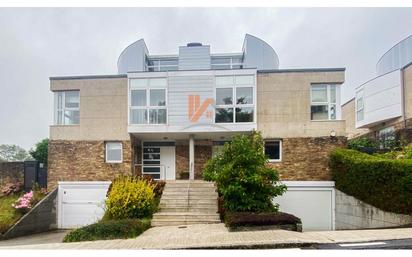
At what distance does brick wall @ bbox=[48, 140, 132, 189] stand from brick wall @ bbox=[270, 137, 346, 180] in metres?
6.96

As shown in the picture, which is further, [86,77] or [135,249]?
[86,77]

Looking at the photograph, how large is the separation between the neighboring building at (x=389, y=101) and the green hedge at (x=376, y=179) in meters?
5.99

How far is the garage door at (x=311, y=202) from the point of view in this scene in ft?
50.4

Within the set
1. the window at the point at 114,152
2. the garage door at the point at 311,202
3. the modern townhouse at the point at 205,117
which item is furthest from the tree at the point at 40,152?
the garage door at the point at 311,202

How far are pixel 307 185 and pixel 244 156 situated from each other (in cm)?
515

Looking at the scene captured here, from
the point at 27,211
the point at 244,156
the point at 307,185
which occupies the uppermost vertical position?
the point at 244,156

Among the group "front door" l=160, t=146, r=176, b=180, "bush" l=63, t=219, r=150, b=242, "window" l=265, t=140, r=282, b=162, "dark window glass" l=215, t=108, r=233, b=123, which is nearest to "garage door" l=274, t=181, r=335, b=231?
"window" l=265, t=140, r=282, b=162

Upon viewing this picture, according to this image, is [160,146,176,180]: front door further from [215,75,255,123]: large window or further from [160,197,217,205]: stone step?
[160,197,217,205]: stone step

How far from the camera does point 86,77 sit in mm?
16422

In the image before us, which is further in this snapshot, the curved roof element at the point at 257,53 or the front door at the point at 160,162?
the curved roof element at the point at 257,53

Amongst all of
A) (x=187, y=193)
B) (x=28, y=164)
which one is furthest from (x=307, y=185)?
(x=28, y=164)

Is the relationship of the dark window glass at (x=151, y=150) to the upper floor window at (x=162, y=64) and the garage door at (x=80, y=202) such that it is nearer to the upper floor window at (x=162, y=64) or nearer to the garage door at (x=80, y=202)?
the garage door at (x=80, y=202)

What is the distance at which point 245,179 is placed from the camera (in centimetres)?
1150

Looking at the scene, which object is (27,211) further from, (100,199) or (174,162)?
(174,162)
